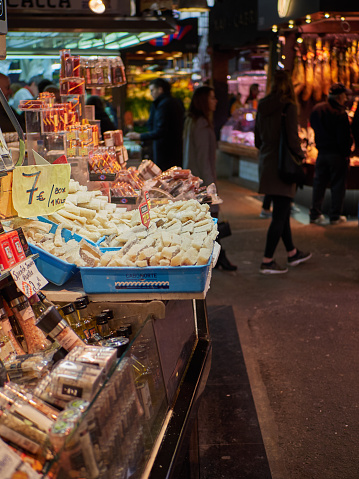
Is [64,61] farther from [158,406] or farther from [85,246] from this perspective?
[158,406]

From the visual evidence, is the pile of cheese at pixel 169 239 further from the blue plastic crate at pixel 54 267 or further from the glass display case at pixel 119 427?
the glass display case at pixel 119 427

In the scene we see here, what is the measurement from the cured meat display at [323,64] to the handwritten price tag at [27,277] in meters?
8.53

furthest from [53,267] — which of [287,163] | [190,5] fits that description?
[190,5]

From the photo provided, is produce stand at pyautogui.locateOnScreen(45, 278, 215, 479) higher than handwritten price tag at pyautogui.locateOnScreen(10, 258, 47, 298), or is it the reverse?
handwritten price tag at pyautogui.locateOnScreen(10, 258, 47, 298)

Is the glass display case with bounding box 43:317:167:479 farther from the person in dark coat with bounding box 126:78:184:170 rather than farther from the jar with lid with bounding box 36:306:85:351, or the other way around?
the person in dark coat with bounding box 126:78:184:170

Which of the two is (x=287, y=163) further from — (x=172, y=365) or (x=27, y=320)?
(x=27, y=320)

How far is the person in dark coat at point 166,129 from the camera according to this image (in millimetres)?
7535

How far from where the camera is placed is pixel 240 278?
6.27 meters

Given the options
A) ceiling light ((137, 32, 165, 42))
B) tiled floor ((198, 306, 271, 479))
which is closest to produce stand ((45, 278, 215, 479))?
tiled floor ((198, 306, 271, 479))

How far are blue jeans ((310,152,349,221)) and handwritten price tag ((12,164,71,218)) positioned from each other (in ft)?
22.0

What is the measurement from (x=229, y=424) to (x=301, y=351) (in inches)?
46.5

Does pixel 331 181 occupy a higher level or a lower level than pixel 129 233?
lower

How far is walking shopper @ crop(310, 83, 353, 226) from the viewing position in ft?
26.9

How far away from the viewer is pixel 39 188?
2297mm
